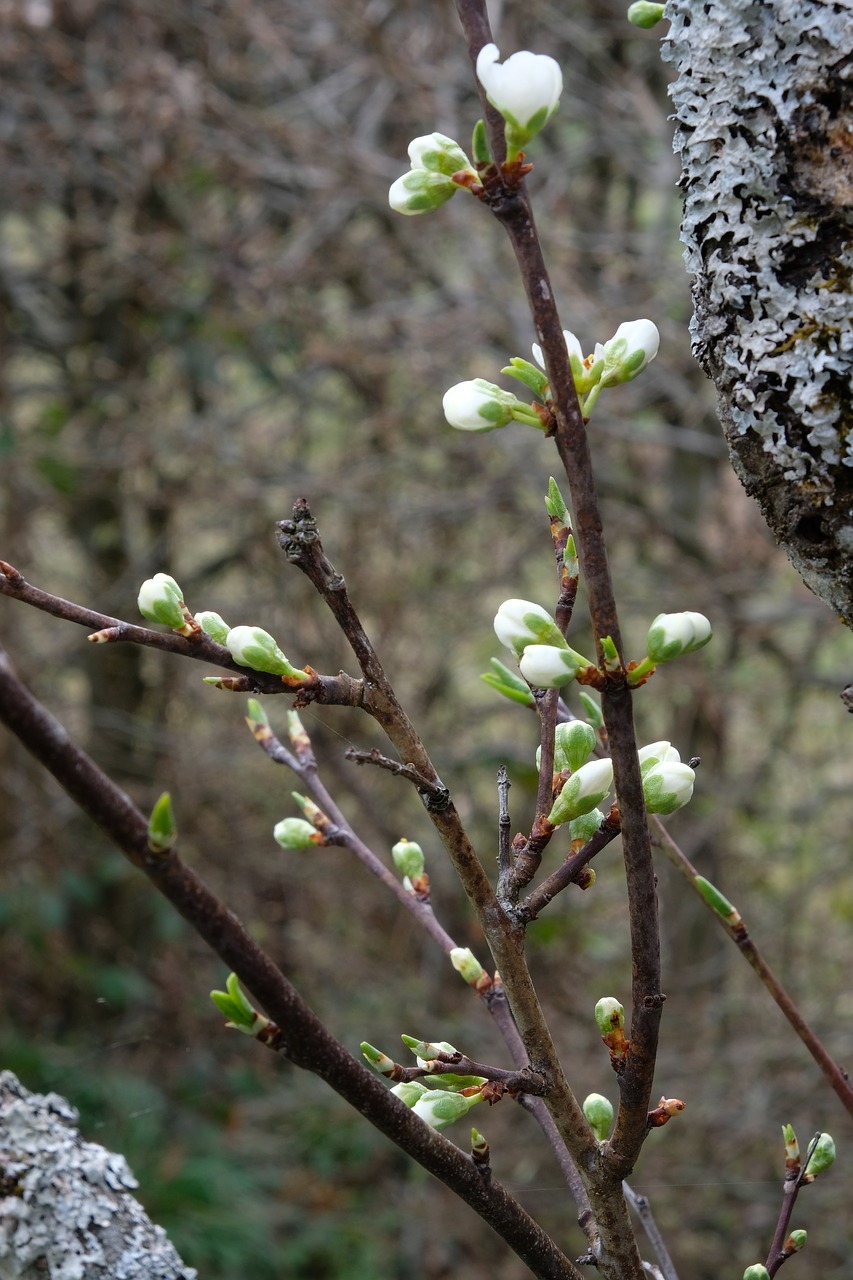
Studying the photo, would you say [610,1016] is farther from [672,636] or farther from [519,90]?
[519,90]

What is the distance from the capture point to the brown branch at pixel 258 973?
35cm

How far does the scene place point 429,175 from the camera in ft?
1.69

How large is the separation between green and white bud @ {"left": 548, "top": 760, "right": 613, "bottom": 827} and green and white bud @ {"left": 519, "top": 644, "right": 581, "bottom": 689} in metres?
0.06

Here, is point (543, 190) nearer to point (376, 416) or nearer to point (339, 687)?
point (376, 416)

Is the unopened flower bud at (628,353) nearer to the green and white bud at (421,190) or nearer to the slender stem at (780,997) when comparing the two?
the green and white bud at (421,190)

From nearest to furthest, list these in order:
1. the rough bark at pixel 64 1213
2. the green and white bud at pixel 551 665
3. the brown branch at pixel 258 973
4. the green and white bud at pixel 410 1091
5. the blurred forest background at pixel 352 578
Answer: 1. the brown branch at pixel 258 973
2. the green and white bud at pixel 551 665
3. the green and white bud at pixel 410 1091
4. the rough bark at pixel 64 1213
5. the blurred forest background at pixel 352 578

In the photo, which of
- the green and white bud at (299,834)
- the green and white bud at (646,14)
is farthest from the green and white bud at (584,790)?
the green and white bud at (646,14)

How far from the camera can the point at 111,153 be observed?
11.7 ft

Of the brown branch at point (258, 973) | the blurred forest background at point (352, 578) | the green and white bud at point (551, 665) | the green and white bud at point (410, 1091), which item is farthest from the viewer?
the blurred forest background at point (352, 578)

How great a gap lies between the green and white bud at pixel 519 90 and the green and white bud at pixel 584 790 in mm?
260

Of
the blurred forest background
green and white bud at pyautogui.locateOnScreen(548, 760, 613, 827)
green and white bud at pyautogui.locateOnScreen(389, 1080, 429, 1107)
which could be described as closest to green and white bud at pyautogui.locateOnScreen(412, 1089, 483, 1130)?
green and white bud at pyautogui.locateOnScreen(389, 1080, 429, 1107)

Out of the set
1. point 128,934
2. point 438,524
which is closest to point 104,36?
point 438,524

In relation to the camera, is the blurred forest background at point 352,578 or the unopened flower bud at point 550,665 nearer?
the unopened flower bud at point 550,665

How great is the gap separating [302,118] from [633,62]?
107 centimetres
